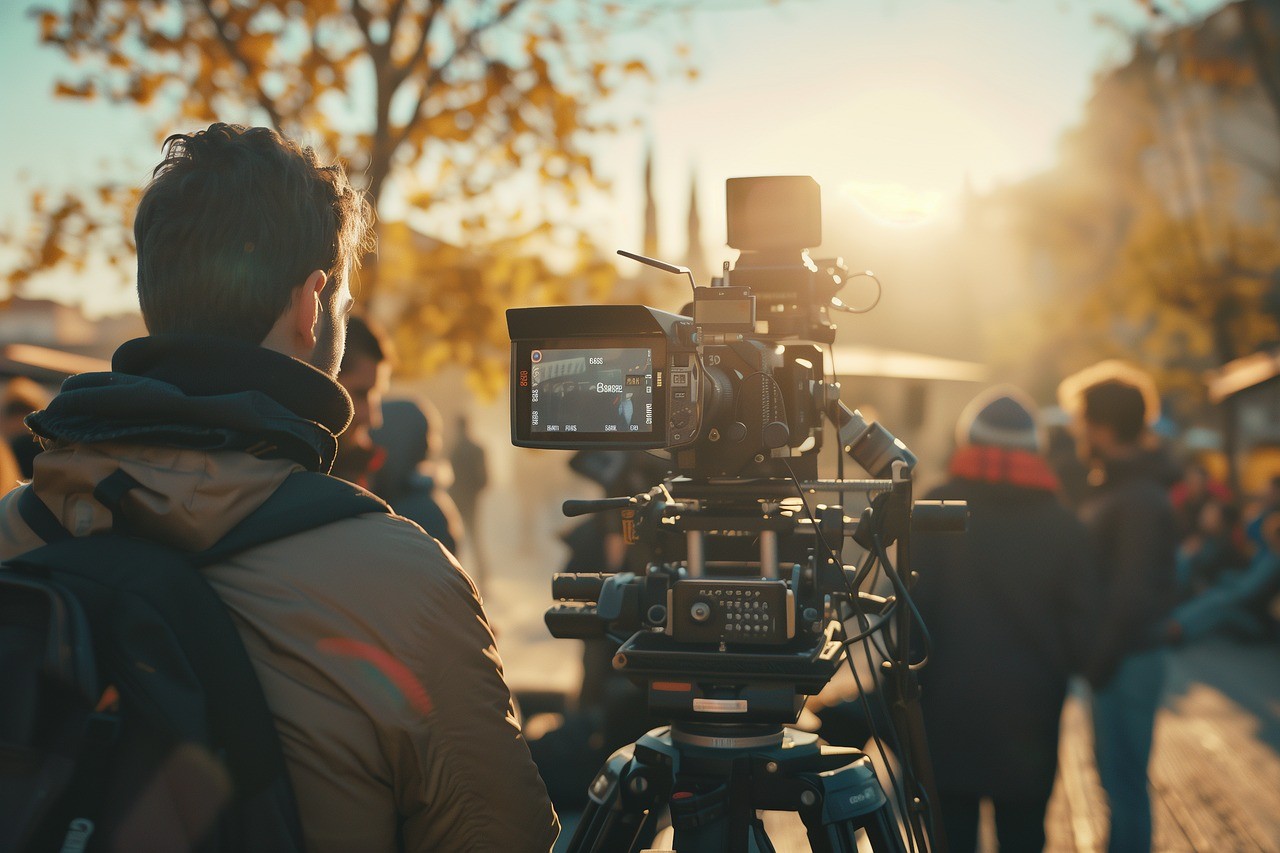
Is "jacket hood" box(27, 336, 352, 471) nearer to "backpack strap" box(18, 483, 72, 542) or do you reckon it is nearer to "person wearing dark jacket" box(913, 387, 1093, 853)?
"backpack strap" box(18, 483, 72, 542)

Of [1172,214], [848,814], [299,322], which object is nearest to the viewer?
[299,322]

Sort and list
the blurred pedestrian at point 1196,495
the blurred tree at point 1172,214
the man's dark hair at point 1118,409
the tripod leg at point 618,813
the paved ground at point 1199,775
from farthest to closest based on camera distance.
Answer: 1. the blurred pedestrian at point 1196,495
2. the blurred tree at point 1172,214
3. the paved ground at point 1199,775
4. the man's dark hair at point 1118,409
5. the tripod leg at point 618,813

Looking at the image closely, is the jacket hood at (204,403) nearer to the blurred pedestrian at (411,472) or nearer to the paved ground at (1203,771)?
the blurred pedestrian at (411,472)

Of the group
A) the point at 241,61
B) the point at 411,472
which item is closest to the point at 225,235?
the point at 411,472

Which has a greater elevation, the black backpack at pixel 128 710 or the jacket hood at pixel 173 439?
the jacket hood at pixel 173 439

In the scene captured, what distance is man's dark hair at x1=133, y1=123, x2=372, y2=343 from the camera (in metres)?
1.70

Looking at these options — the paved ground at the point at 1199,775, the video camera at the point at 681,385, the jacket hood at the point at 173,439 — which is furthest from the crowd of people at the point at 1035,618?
the jacket hood at the point at 173,439

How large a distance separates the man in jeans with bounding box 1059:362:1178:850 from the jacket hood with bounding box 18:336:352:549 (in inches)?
125

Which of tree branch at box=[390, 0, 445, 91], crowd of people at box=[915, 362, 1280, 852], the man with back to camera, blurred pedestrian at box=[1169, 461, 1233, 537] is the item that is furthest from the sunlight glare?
blurred pedestrian at box=[1169, 461, 1233, 537]

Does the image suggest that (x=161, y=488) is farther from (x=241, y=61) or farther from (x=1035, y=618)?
(x=241, y=61)

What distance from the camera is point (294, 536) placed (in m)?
1.58

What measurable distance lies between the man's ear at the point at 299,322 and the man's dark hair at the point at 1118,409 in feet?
11.2

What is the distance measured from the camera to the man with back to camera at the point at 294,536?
60.7 inches

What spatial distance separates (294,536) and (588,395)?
87 centimetres
